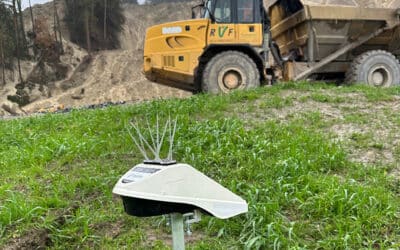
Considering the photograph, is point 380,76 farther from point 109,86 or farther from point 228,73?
point 109,86

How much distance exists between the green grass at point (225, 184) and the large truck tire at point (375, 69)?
11.2 feet

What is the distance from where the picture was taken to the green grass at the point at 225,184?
2305 mm

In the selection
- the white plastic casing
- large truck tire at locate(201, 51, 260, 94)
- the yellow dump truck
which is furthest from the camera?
the yellow dump truck

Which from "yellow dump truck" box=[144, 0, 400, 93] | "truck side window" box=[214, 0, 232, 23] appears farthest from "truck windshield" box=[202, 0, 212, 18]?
"truck side window" box=[214, 0, 232, 23]

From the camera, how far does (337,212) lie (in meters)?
2.45

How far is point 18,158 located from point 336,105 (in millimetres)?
3860

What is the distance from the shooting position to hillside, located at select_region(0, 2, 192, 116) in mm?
20266

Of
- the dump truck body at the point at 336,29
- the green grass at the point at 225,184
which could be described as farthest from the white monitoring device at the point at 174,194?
the dump truck body at the point at 336,29

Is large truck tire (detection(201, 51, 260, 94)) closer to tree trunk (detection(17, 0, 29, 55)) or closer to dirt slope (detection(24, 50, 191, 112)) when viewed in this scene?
dirt slope (detection(24, 50, 191, 112))

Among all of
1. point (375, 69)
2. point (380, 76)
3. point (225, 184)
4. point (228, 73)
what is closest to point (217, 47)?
point (228, 73)

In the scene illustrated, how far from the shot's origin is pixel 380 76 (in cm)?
815

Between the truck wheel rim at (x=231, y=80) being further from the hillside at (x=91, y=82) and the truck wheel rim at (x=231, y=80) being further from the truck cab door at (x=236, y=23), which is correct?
the hillside at (x=91, y=82)

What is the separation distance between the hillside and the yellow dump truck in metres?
8.82

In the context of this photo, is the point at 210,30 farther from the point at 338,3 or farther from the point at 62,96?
the point at 62,96
